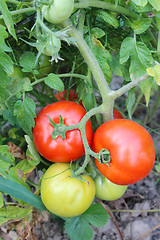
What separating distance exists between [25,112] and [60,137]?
0.13m

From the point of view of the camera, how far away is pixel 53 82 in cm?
82

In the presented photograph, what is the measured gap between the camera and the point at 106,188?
918 millimetres

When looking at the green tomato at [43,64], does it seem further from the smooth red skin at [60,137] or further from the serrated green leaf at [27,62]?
the smooth red skin at [60,137]

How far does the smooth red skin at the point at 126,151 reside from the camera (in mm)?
738

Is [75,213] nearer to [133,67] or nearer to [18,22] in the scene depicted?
[133,67]

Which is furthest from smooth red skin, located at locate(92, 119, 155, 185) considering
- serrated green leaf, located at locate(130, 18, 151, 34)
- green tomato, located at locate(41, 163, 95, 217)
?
serrated green leaf, located at locate(130, 18, 151, 34)

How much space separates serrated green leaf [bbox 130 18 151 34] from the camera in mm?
849

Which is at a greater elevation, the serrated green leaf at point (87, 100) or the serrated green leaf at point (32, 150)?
the serrated green leaf at point (87, 100)

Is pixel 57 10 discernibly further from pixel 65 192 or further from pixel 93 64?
pixel 65 192

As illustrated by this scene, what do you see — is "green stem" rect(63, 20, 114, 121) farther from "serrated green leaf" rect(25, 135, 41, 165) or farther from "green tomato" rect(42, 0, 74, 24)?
"serrated green leaf" rect(25, 135, 41, 165)

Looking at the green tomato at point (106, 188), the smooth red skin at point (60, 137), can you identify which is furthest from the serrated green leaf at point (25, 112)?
the green tomato at point (106, 188)

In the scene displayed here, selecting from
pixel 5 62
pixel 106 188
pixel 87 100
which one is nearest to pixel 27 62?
pixel 5 62

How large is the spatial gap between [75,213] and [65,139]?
241 millimetres

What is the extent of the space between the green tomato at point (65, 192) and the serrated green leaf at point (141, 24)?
19.9 inches
